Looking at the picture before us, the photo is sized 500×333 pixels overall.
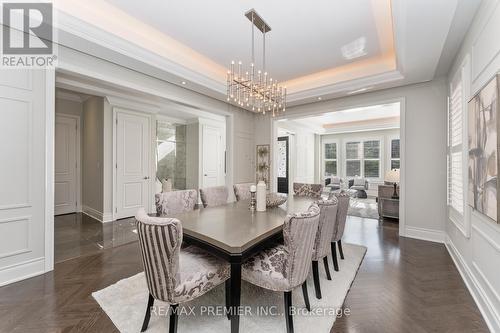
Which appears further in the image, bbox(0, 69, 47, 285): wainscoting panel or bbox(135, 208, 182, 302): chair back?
bbox(0, 69, 47, 285): wainscoting panel

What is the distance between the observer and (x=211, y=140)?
7121 mm

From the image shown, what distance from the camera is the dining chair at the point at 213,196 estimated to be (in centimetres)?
Result: 304

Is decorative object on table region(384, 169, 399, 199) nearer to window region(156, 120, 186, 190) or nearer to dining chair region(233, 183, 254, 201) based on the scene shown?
dining chair region(233, 183, 254, 201)

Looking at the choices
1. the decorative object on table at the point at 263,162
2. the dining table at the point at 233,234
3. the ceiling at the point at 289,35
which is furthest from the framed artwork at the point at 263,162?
the dining table at the point at 233,234

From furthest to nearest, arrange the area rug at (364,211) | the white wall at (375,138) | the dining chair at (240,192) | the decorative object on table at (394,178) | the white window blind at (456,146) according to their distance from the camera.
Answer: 1. the white wall at (375,138)
2. the area rug at (364,211)
3. the decorative object on table at (394,178)
4. the dining chair at (240,192)
5. the white window blind at (456,146)

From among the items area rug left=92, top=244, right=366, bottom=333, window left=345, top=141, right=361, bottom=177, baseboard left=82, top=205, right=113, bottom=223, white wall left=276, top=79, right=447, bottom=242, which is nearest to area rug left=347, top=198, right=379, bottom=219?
white wall left=276, top=79, right=447, bottom=242

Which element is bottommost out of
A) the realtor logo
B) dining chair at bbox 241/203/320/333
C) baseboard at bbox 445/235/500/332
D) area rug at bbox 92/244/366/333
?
area rug at bbox 92/244/366/333

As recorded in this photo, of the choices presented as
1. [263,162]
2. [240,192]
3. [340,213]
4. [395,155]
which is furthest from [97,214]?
[395,155]

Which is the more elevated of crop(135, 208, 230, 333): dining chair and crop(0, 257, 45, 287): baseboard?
crop(135, 208, 230, 333): dining chair

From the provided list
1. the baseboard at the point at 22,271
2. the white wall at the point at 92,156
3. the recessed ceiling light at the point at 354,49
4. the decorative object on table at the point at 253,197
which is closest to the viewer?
the baseboard at the point at 22,271

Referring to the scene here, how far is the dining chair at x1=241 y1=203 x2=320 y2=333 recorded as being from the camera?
1.60m

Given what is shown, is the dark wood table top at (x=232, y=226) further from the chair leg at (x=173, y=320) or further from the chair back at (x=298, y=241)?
the chair leg at (x=173, y=320)

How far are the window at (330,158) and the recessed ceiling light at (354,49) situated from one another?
6479mm

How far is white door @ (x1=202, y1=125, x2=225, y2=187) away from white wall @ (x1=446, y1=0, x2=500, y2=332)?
5764 millimetres
